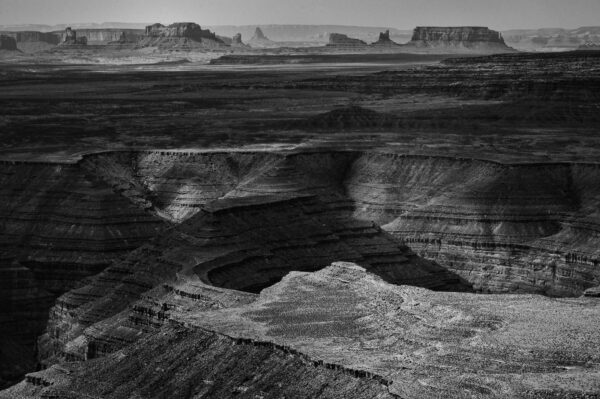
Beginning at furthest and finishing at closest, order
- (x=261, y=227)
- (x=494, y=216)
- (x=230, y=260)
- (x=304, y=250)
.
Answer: (x=494, y=216), (x=261, y=227), (x=304, y=250), (x=230, y=260)

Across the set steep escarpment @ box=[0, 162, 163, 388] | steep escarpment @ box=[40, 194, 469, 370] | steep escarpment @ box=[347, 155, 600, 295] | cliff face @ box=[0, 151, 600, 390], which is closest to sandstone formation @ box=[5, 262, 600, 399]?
steep escarpment @ box=[40, 194, 469, 370]

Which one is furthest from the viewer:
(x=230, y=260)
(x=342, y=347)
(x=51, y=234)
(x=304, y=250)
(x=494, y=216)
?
(x=51, y=234)

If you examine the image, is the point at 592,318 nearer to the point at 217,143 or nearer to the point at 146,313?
the point at 146,313

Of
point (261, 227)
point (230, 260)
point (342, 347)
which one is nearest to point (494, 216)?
point (261, 227)

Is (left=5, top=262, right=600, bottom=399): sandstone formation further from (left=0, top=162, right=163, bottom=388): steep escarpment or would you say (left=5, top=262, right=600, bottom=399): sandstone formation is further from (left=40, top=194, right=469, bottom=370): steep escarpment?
(left=0, top=162, right=163, bottom=388): steep escarpment

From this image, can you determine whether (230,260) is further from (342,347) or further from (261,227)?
(342,347)

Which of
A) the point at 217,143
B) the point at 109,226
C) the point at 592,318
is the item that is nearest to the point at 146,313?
the point at 592,318
